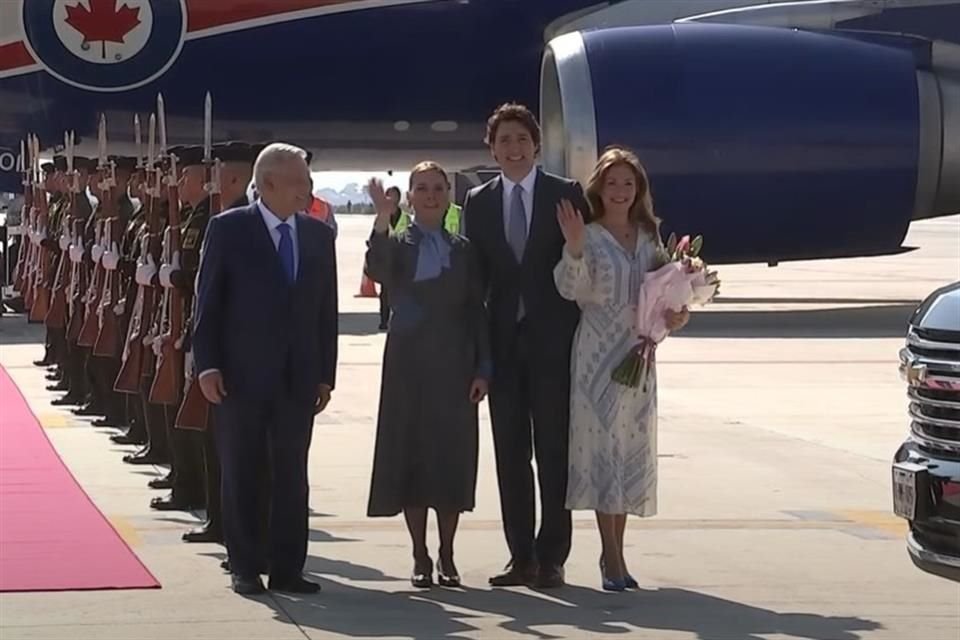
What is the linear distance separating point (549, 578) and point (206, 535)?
1667 mm

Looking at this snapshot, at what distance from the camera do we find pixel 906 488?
5449 mm

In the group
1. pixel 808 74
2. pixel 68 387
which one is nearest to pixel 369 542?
pixel 68 387

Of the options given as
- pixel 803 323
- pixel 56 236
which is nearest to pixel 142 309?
pixel 56 236

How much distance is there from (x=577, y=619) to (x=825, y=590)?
1037 mm

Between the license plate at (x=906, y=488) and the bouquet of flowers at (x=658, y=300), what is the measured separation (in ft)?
5.83

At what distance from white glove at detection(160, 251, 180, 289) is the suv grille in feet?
13.6

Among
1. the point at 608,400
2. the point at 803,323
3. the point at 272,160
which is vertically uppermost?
the point at 272,160

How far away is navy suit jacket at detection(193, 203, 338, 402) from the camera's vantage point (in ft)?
23.4

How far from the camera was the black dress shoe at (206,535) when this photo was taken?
27.0ft

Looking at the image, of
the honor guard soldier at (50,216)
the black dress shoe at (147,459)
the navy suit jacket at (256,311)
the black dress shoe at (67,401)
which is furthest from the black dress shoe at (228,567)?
the honor guard soldier at (50,216)

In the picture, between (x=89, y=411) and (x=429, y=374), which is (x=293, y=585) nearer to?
(x=429, y=374)

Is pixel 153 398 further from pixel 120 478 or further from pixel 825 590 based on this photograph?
pixel 825 590

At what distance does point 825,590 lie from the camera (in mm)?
7230

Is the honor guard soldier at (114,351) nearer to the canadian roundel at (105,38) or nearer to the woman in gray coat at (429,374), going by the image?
the woman in gray coat at (429,374)
